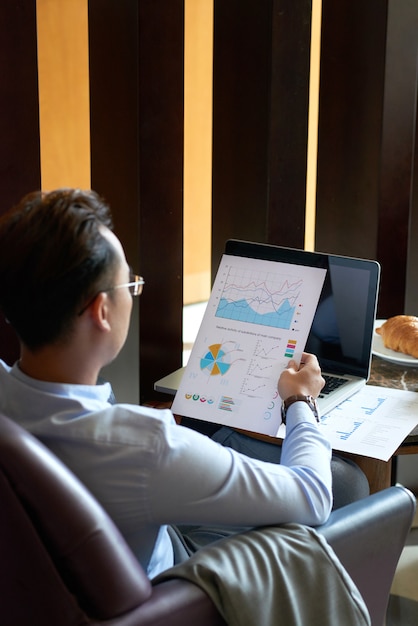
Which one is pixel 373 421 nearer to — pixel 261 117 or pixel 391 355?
pixel 391 355

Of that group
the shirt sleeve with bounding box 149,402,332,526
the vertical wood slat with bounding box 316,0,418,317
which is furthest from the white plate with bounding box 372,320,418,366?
the shirt sleeve with bounding box 149,402,332,526

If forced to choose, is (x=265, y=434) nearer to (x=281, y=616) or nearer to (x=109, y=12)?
(x=281, y=616)

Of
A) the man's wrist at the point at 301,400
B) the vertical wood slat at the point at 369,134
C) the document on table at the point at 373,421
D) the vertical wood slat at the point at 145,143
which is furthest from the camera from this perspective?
the vertical wood slat at the point at 369,134

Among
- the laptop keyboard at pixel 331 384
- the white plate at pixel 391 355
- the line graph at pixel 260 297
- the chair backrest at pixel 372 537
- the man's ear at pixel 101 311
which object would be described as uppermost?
the man's ear at pixel 101 311

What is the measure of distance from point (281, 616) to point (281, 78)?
1.76 m

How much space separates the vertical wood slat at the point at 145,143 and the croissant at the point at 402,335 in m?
0.67

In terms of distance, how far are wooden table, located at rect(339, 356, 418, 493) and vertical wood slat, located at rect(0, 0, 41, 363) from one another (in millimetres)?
992

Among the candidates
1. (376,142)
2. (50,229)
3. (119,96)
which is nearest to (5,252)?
(50,229)

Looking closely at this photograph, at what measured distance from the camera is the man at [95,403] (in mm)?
1226

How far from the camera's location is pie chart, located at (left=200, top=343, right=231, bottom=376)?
1.92m

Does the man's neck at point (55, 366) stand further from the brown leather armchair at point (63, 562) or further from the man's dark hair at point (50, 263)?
the brown leather armchair at point (63, 562)

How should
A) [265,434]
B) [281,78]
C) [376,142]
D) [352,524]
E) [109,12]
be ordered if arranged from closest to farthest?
[352,524] < [265,434] < [109,12] < [281,78] < [376,142]

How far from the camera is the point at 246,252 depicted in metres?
2.02

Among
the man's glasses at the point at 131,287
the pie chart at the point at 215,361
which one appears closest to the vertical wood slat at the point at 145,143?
the pie chart at the point at 215,361
